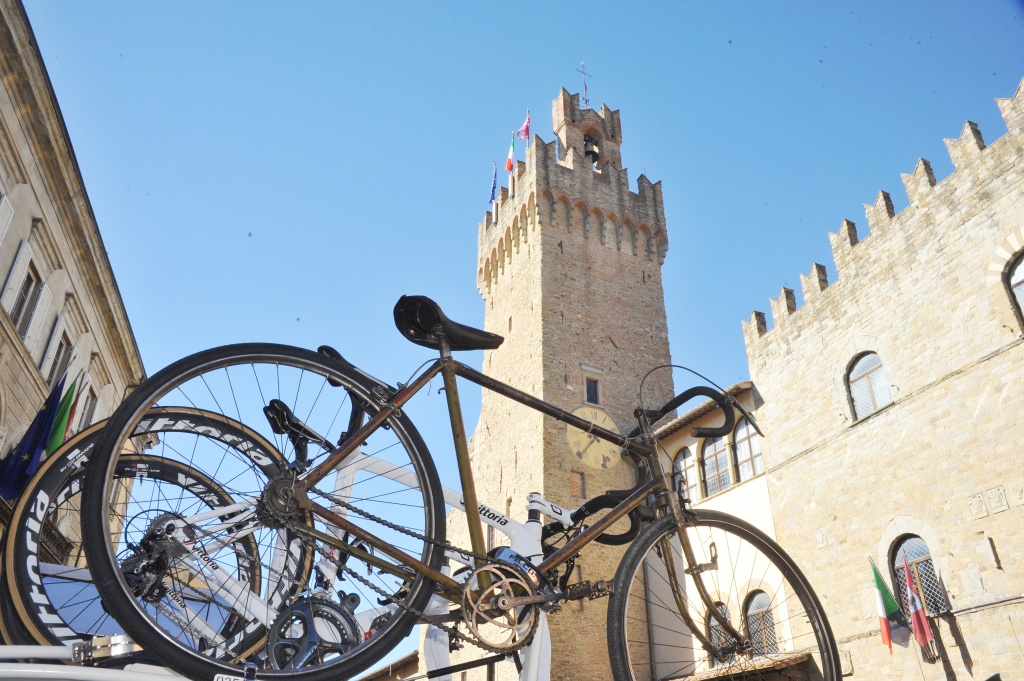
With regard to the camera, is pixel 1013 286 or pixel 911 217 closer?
pixel 1013 286

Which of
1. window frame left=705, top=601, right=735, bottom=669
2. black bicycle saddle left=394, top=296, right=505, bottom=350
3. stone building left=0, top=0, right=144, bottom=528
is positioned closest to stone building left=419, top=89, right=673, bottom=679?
stone building left=0, top=0, right=144, bottom=528

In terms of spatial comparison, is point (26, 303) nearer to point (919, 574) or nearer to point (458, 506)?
point (458, 506)

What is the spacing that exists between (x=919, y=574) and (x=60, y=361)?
1433 centimetres

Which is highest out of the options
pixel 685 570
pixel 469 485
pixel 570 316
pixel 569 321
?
pixel 570 316

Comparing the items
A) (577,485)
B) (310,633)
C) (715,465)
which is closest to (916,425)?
(715,465)

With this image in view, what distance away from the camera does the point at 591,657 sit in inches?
698

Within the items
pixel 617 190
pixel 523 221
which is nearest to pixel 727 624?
pixel 523 221

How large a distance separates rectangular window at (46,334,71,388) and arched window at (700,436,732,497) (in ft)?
41.5

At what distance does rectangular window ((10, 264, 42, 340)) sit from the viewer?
11641 millimetres

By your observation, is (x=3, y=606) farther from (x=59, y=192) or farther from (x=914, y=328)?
(x=914, y=328)

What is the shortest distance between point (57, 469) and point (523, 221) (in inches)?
880

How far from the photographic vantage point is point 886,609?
12859 mm

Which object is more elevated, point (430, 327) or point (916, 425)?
point (916, 425)

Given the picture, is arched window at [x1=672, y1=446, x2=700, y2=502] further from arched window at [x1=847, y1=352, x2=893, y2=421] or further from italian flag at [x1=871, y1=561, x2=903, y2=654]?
italian flag at [x1=871, y1=561, x2=903, y2=654]
